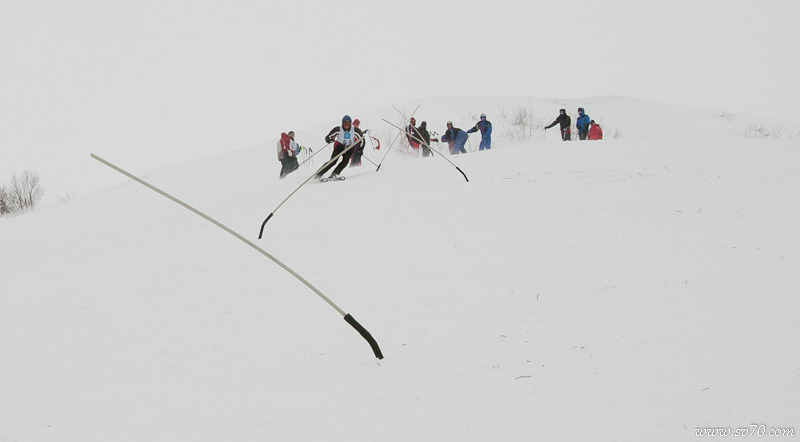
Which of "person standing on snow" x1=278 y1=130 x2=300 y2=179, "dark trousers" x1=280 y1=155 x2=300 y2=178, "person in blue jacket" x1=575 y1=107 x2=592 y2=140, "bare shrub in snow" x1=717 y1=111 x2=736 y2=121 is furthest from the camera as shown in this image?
"bare shrub in snow" x1=717 y1=111 x2=736 y2=121

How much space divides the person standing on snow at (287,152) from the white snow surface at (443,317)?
7715 millimetres

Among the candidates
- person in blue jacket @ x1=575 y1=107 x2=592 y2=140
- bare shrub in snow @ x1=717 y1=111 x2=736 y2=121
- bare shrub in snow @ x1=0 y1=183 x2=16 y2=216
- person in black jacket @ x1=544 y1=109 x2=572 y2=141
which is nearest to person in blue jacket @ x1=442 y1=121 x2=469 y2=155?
person in black jacket @ x1=544 y1=109 x2=572 y2=141

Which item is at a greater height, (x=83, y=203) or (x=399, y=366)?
(x=399, y=366)

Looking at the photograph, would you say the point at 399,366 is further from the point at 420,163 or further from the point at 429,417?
the point at 420,163

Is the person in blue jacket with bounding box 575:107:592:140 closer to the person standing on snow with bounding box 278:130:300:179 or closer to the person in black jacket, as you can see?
the person in black jacket

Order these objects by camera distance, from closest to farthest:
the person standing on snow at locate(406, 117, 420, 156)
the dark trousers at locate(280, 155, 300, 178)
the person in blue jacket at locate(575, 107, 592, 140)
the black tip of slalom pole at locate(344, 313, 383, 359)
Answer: the black tip of slalom pole at locate(344, 313, 383, 359), the person standing on snow at locate(406, 117, 420, 156), the person in blue jacket at locate(575, 107, 592, 140), the dark trousers at locate(280, 155, 300, 178)

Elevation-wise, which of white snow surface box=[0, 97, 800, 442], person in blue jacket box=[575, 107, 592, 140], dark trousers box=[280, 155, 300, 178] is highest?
person in blue jacket box=[575, 107, 592, 140]

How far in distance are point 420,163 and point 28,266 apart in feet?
30.2

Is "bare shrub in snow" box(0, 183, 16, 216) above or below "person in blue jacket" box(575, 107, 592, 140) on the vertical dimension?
below

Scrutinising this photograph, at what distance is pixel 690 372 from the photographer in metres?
3.86

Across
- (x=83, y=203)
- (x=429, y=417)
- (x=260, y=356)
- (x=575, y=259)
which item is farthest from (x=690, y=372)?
(x=83, y=203)

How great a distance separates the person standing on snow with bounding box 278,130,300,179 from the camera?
18.7 meters

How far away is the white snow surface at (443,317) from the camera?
3740mm

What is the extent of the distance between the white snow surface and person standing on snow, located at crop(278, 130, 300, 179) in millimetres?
7715
